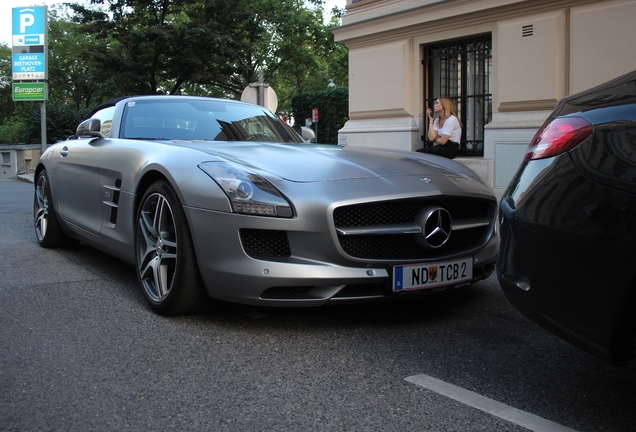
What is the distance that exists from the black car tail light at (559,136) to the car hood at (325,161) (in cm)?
127

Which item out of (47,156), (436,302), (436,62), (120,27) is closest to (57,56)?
(120,27)

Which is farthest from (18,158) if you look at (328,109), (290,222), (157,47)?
(290,222)

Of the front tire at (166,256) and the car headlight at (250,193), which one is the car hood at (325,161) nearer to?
the car headlight at (250,193)

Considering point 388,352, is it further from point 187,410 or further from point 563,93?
point 563,93

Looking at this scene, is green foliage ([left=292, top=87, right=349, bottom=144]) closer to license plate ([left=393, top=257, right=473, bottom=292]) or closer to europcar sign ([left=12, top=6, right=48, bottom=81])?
europcar sign ([left=12, top=6, right=48, bottom=81])

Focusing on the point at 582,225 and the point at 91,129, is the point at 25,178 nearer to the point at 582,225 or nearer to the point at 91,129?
the point at 91,129

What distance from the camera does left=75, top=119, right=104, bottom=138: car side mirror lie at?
505cm

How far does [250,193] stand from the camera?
11.4 ft

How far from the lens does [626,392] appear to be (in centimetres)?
274

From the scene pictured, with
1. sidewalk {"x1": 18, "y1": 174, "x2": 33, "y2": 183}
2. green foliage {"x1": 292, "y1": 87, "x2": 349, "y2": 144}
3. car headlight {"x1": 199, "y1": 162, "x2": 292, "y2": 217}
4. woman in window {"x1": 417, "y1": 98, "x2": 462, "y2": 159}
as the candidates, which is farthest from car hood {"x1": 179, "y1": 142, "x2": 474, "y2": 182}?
green foliage {"x1": 292, "y1": 87, "x2": 349, "y2": 144}

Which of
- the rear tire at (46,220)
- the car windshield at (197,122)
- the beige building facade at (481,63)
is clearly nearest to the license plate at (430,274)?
the car windshield at (197,122)

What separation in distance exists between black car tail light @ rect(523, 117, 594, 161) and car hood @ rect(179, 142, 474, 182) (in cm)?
127

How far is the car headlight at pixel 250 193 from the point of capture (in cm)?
342

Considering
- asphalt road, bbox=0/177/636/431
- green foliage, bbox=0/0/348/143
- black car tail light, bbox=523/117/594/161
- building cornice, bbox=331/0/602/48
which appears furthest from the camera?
green foliage, bbox=0/0/348/143
